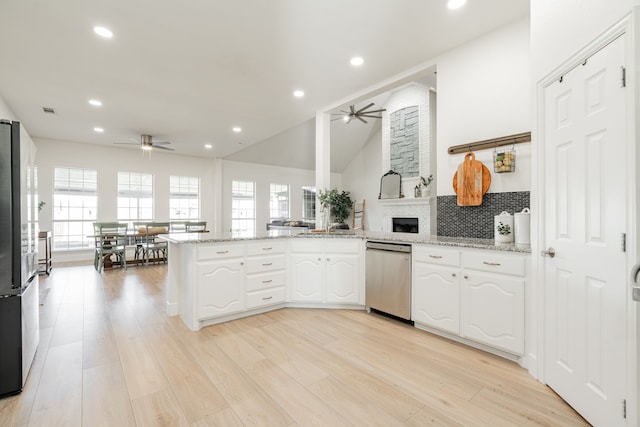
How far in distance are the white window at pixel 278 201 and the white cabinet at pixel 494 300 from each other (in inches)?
312

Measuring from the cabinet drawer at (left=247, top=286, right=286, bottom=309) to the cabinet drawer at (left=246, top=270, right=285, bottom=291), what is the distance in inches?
2.0

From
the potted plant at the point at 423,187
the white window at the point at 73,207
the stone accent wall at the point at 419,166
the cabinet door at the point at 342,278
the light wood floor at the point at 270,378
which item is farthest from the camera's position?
the white window at the point at 73,207

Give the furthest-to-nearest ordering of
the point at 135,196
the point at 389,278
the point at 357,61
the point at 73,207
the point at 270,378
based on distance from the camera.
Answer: the point at 135,196 → the point at 73,207 → the point at 357,61 → the point at 389,278 → the point at 270,378

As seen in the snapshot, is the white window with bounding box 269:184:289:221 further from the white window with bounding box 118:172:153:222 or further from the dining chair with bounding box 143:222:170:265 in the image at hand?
the dining chair with bounding box 143:222:170:265

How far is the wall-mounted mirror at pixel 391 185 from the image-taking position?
6.96 m

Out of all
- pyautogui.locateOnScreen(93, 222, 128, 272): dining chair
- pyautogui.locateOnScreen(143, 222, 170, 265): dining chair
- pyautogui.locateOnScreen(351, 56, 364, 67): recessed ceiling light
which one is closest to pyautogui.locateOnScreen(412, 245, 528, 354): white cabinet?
pyautogui.locateOnScreen(351, 56, 364, 67): recessed ceiling light

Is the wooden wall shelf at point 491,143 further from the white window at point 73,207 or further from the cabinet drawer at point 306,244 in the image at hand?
the white window at point 73,207

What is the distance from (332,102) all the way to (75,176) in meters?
6.46

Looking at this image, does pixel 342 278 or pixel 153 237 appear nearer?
pixel 342 278

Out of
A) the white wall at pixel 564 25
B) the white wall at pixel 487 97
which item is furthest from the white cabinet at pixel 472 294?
the white wall at pixel 564 25

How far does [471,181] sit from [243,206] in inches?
293

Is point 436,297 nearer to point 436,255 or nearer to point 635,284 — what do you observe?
point 436,255

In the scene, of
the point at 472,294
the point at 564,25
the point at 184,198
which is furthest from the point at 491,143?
the point at 184,198

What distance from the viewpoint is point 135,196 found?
25.0 ft
